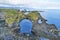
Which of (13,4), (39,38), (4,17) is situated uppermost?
(13,4)

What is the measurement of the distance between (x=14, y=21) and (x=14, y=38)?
170 mm

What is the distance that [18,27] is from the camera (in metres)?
1.22

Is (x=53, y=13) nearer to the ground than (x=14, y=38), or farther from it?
farther from it

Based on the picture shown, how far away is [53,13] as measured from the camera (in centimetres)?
123

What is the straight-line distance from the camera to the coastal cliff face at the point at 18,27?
3.99 feet

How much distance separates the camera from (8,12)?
1.22 metres

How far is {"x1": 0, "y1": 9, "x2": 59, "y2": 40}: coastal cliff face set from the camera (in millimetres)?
1215

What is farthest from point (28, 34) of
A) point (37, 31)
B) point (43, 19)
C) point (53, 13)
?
point (53, 13)

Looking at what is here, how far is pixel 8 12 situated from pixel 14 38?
0.27 metres

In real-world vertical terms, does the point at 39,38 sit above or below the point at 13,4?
below

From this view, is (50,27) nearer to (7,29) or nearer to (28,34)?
(28,34)

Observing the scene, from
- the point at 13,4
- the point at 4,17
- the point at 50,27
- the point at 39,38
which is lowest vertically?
the point at 39,38

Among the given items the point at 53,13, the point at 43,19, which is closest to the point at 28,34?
the point at 43,19

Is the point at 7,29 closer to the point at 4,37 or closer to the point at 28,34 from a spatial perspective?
the point at 4,37
